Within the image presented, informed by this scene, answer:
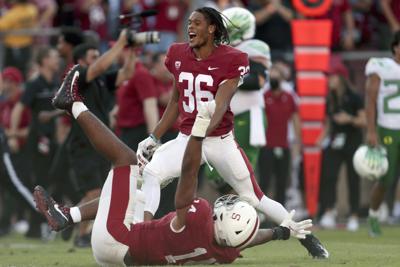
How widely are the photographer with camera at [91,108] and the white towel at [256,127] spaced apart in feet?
4.15

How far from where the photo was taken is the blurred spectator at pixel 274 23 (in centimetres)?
1666

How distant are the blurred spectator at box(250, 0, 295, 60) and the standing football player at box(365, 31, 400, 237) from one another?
371 centimetres

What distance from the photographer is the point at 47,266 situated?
9.06 meters

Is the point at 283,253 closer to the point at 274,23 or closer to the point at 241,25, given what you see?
the point at 241,25

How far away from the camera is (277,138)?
51.0ft

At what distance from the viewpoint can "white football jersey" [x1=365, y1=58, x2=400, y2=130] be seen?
42.3 feet

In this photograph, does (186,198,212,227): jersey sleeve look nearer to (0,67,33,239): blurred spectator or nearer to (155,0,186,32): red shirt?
(0,67,33,239): blurred spectator

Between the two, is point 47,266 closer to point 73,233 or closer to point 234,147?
point 234,147

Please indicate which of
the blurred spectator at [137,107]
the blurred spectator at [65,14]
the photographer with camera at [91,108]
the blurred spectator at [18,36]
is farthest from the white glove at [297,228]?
the blurred spectator at [65,14]

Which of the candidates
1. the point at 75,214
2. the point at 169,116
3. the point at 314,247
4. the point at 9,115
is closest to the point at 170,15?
the point at 9,115

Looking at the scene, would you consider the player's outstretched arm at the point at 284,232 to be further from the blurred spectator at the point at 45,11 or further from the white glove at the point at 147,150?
the blurred spectator at the point at 45,11

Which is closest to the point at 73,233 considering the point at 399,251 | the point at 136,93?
the point at 136,93

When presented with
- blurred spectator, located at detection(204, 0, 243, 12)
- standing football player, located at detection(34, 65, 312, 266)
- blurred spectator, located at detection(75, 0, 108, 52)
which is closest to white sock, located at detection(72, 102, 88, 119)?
standing football player, located at detection(34, 65, 312, 266)

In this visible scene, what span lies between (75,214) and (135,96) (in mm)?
3799
